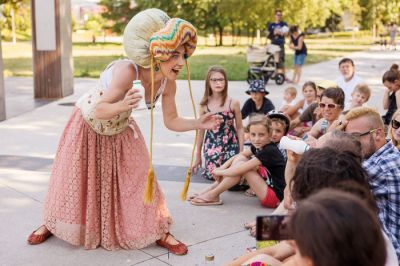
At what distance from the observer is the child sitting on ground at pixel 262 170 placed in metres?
4.79

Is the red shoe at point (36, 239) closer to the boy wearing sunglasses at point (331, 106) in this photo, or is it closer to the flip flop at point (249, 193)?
the flip flop at point (249, 193)

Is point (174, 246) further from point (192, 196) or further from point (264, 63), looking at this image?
point (264, 63)

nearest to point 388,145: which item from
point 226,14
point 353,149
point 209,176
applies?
point 353,149

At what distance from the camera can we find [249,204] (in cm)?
506

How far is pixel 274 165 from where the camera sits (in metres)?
4.82

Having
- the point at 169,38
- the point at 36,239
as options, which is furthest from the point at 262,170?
the point at 36,239

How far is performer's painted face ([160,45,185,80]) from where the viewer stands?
3.66 m

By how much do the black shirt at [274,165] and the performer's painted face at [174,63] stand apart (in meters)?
1.39

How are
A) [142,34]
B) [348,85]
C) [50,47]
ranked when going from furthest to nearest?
1. [50,47]
2. [348,85]
3. [142,34]

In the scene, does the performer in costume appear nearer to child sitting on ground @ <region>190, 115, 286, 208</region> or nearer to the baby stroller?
child sitting on ground @ <region>190, 115, 286, 208</region>

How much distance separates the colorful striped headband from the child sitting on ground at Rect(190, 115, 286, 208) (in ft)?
4.80

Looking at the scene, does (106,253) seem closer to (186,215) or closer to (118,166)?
(118,166)

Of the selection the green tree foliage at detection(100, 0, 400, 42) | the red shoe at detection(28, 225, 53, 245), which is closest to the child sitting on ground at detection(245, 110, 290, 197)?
the red shoe at detection(28, 225, 53, 245)

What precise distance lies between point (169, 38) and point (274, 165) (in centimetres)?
174
